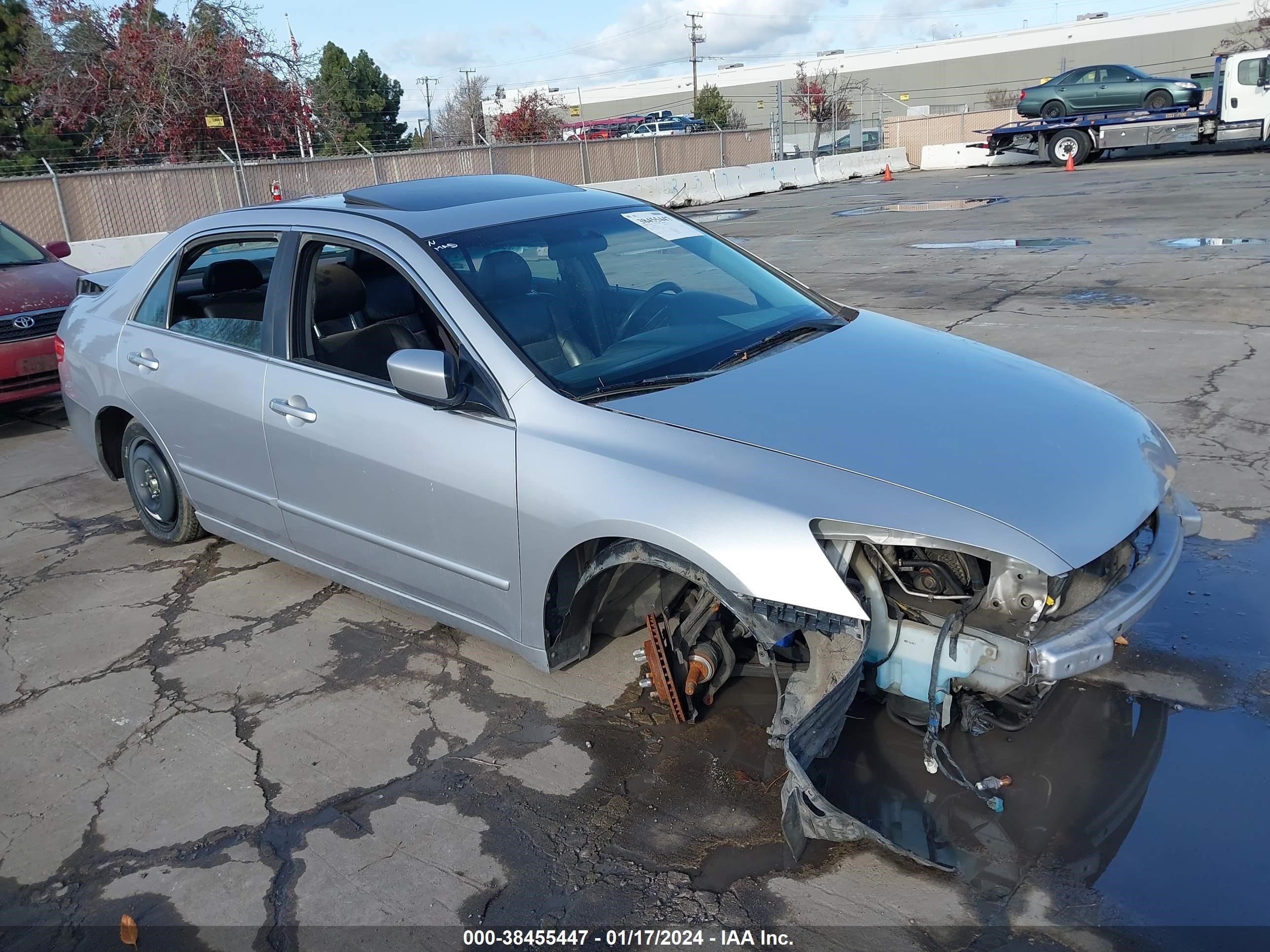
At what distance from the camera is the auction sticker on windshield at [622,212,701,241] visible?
14.3 feet

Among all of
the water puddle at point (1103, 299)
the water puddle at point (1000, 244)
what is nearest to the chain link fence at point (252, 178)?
the water puddle at point (1000, 244)

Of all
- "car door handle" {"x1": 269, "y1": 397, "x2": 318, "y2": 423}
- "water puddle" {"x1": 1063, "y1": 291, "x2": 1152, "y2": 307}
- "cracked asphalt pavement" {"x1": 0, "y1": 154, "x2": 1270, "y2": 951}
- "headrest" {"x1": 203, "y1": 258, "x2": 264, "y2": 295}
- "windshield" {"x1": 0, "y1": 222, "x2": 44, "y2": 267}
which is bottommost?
"cracked asphalt pavement" {"x1": 0, "y1": 154, "x2": 1270, "y2": 951}

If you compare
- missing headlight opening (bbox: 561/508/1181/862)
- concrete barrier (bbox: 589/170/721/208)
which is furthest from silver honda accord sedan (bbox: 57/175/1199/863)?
concrete barrier (bbox: 589/170/721/208)

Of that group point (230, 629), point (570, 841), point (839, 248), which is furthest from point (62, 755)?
point (839, 248)

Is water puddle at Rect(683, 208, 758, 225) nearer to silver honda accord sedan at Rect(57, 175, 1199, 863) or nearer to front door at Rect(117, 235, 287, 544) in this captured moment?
front door at Rect(117, 235, 287, 544)

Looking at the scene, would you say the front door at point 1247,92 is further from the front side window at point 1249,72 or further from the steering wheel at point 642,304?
the steering wheel at point 642,304

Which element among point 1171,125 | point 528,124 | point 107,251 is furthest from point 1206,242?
point 528,124

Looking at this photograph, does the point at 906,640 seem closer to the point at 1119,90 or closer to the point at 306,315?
the point at 306,315

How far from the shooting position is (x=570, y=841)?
3002mm

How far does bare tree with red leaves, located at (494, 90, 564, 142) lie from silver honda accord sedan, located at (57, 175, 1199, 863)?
41248mm

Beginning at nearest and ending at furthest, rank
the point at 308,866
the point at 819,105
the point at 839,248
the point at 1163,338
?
the point at 308,866 < the point at 1163,338 < the point at 839,248 < the point at 819,105

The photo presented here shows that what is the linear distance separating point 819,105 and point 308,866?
4719 cm

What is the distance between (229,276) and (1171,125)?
28.2 metres

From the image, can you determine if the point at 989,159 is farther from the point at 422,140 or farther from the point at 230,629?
the point at 230,629
